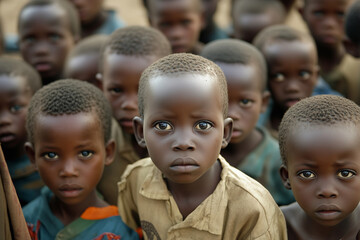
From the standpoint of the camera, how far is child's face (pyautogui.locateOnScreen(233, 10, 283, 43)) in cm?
437

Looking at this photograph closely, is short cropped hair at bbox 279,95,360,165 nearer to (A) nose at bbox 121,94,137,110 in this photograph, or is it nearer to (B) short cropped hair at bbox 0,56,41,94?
(A) nose at bbox 121,94,137,110

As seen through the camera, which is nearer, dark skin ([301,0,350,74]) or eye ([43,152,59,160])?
eye ([43,152,59,160])

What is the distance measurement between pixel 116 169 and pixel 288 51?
1.36 metres

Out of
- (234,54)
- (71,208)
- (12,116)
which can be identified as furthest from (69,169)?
(234,54)

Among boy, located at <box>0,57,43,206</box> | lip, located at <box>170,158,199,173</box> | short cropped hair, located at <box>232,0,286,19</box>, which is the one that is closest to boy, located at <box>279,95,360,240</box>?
lip, located at <box>170,158,199,173</box>

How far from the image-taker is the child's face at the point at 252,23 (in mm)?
4371

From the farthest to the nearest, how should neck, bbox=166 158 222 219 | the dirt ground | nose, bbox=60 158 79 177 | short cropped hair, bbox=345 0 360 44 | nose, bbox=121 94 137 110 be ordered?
the dirt ground → short cropped hair, bbox=345 0 360 44 → nose, bbox=121 94 137 110 → nose, bbox=60 158 79 177 → neck, bbox=166 158 222 219

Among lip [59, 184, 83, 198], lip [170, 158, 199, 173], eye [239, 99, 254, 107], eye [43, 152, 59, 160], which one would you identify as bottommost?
lip [59, 184, 83, 198]

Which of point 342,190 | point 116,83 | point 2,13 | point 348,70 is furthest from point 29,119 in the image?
point 2,13

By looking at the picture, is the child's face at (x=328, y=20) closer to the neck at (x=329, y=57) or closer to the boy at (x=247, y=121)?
the neck at (x=329, y=57)

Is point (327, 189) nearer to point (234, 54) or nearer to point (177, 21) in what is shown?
point (234, 54)

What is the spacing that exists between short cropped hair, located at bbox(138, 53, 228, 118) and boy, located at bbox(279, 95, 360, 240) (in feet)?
1.10

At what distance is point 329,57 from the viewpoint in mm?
4508

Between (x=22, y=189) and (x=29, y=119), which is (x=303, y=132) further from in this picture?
(x=22, y=189)
